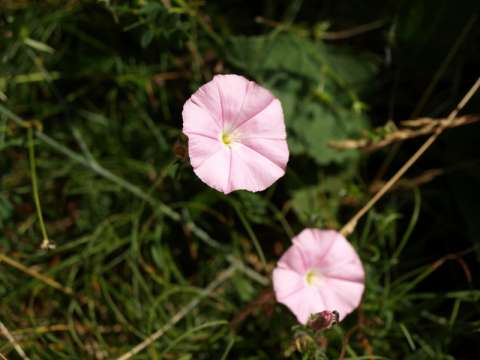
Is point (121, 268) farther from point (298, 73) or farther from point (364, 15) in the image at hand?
point (364, 15)

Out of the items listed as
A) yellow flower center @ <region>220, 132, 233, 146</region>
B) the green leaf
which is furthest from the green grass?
yellow flower center @ <region>220, 132, 233, 146</region>

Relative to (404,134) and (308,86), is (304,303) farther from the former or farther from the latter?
(308,86)

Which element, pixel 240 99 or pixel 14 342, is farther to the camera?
pixel 14 342

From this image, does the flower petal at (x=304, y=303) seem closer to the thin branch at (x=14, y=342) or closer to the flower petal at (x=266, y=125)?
the flower petal at (x=266, y=125)

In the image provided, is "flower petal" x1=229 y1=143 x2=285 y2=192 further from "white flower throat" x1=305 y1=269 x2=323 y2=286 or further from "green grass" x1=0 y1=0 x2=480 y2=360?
"white flower throat" x1=305 y1=269 x2=323 y2=286

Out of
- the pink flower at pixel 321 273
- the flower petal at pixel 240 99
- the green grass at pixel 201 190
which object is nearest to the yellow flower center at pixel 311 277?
the pink flower at pixel 321 273

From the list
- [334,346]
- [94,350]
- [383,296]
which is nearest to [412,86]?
[383,296]

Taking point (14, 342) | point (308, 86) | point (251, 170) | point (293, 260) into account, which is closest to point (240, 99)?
point (251, 170)
